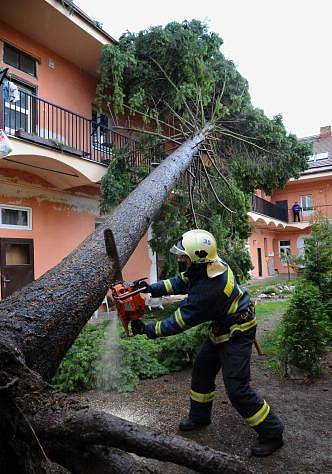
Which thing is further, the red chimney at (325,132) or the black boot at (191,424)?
the red chimney at (325,132)

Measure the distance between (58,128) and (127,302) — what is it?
26.9 ft

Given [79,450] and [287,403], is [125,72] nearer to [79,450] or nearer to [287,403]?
[287,403]

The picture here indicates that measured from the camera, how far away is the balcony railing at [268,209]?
20.6 m

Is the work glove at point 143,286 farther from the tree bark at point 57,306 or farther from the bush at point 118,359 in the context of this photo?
the bush at point 118,359

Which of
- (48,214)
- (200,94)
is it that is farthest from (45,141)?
(200,94)

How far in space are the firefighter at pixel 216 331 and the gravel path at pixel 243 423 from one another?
0.46 feet

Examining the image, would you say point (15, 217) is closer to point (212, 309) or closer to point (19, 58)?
point (19, 58)

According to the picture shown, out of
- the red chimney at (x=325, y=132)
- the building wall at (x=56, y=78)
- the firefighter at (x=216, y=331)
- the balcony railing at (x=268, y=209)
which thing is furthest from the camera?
the red chimney at (x=325, y=132)

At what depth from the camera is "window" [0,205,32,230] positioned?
8.09 metres

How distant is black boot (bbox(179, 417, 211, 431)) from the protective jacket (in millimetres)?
754

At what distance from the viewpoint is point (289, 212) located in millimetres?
25969

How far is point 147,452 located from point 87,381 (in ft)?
9.84

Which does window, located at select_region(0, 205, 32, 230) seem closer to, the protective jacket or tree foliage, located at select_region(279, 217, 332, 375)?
the protective jacket

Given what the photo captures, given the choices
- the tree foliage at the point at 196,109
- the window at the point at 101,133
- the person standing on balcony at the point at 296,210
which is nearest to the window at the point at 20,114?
the tree foliage at the point at 196,109
